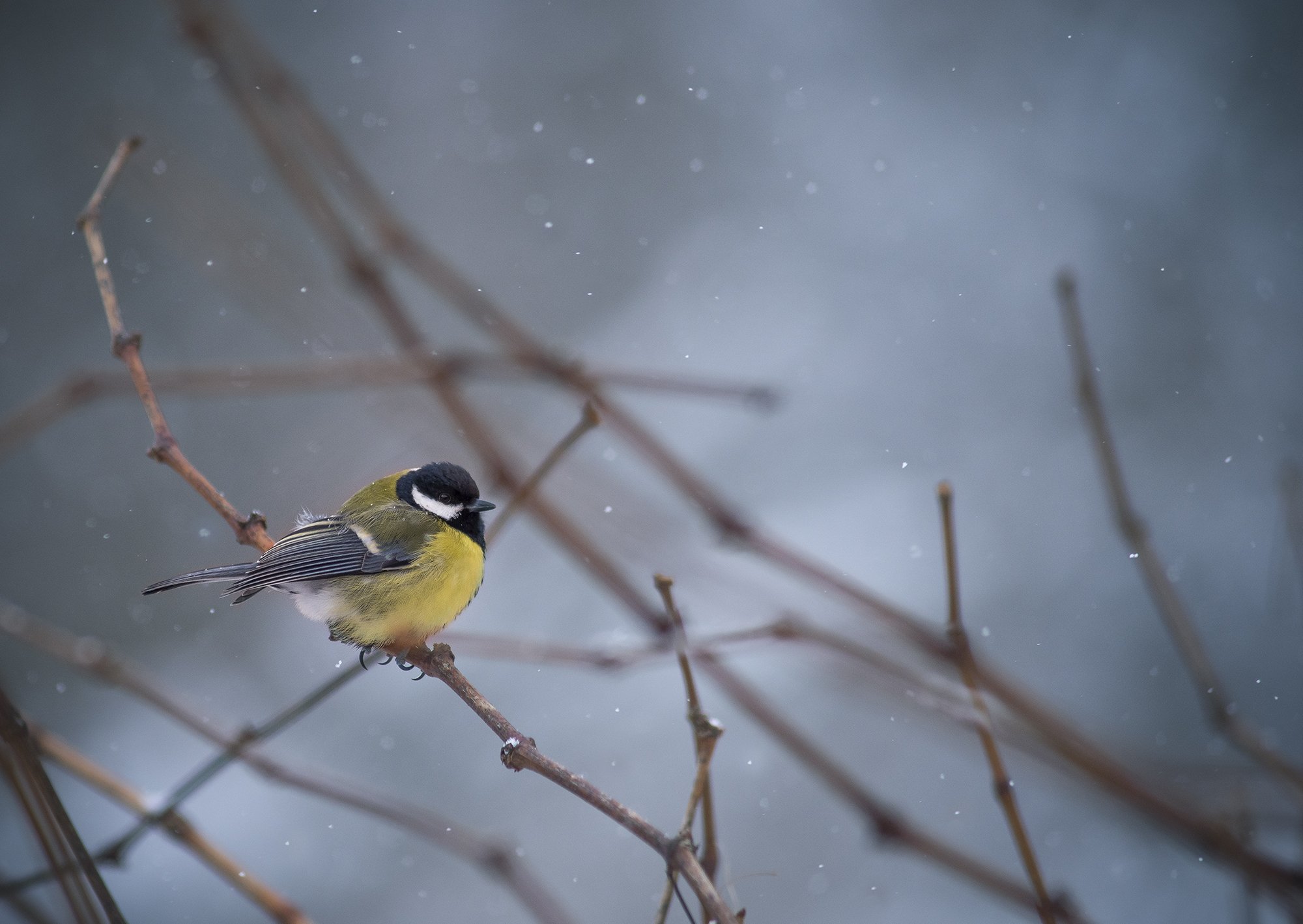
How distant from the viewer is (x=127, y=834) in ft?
4.11

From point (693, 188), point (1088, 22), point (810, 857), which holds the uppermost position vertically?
point (1088, 22)

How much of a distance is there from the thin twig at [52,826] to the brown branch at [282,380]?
27.7 inches

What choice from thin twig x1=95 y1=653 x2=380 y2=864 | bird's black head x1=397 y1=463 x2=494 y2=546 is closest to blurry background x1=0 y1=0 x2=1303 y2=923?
bird's black head x1=397 y1=463 x2=494 y2=546

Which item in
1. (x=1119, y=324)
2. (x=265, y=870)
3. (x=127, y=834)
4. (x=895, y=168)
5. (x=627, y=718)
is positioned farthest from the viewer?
(x=895, y=168)

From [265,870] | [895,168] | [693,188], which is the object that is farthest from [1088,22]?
[265,870]

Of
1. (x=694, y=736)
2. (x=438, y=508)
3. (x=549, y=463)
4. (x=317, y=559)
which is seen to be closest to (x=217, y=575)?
(x=317, y=559)

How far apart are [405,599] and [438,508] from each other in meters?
0.36

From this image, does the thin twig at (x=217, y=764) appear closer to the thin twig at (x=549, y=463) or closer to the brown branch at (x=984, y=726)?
the thin twig at (x=549, y=463)

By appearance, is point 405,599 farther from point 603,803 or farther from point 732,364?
point 732,364

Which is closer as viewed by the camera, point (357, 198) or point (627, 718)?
point (357, 198)

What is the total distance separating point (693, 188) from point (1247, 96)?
119 inches

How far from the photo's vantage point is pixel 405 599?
7.20 ft

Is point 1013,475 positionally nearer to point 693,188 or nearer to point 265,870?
point 693,188

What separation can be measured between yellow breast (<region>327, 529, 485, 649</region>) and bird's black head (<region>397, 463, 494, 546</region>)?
14 cm
